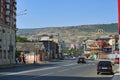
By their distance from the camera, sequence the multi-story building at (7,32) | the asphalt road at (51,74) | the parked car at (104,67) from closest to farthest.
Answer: the asphalt road at (51,74), the parked car at (104,67), the multi-story building at (7,32)

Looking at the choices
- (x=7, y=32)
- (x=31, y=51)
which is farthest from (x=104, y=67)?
(x=31, y=51)

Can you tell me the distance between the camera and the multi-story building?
306 feet

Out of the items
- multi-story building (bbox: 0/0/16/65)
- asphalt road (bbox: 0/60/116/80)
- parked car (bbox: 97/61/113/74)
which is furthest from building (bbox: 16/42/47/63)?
parked car (bbox: 97/61/113/74)

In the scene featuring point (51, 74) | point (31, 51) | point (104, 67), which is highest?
point (31, 51)

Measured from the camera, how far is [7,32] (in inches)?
3895

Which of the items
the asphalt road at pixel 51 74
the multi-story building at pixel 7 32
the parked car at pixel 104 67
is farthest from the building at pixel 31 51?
the parked car at pixel 104 67

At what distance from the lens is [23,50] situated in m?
133

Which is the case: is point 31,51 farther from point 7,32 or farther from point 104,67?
point 104,67

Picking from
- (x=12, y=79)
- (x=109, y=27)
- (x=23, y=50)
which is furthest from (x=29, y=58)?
(x=12, y=79)

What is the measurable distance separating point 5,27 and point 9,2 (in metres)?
16.4

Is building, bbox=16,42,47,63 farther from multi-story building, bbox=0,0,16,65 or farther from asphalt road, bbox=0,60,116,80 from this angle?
asphalt road, bbox=0,60,116,80

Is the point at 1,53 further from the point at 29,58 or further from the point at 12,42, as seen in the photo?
the point at 29,58

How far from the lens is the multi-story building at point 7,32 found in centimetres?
9331

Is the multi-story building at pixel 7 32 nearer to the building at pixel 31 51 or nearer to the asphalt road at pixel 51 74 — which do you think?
the building at pixel 31 51
